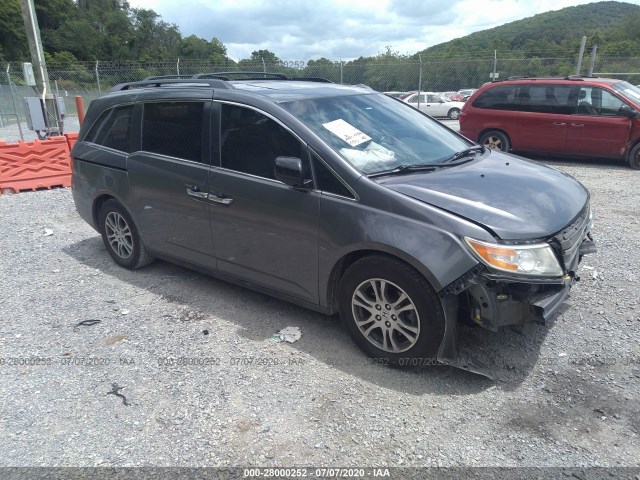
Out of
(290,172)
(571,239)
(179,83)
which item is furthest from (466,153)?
(179,83)

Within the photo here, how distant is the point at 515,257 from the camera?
287cm

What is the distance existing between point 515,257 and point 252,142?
83.1 inches

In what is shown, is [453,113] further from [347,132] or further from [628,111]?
[347,132]

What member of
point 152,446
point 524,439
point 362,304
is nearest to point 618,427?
point 524,439

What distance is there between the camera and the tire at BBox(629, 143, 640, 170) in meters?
9.59

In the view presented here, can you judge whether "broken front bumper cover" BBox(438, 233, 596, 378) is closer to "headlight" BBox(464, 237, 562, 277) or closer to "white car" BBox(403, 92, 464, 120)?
"headlight" BBox(464, 237, 562, 277)

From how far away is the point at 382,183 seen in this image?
3.29m

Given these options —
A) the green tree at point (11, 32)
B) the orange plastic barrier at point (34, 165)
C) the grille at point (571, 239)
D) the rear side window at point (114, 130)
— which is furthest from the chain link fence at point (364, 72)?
the green tree at point (11, 32)

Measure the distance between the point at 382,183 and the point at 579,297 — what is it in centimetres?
220

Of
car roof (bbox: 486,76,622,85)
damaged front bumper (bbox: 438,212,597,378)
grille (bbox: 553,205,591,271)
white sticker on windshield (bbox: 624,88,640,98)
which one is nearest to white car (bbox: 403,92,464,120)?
car roof (bbox: 486,76,622,85)

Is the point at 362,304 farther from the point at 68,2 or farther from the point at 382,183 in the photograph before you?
the point at 68,2

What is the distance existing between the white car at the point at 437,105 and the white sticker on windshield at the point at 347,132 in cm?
2273

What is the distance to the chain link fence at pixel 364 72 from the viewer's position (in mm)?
21953

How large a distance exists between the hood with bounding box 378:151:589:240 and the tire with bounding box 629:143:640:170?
7111 millimetres
